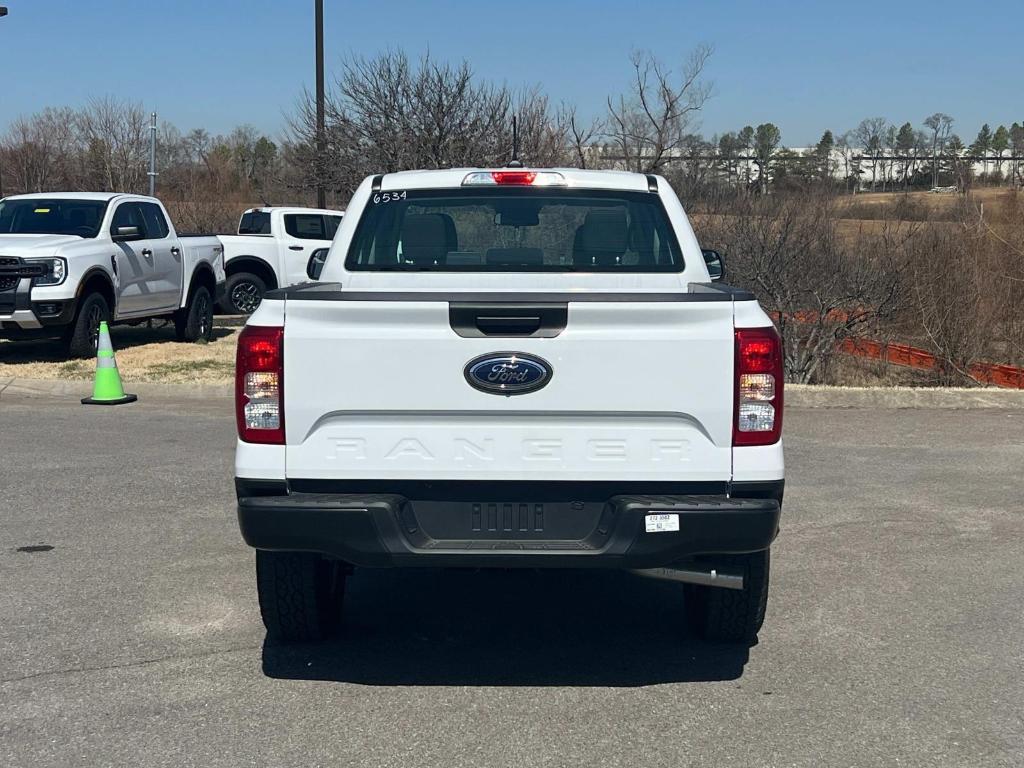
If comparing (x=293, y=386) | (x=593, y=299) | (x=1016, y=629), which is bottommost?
(x=1016, y=629)

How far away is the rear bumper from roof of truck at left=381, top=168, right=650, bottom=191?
197 centimetres

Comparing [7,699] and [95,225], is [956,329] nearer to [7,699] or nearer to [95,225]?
[95,225]

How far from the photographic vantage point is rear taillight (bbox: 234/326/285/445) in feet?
13.4

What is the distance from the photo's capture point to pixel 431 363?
4082 millimetres

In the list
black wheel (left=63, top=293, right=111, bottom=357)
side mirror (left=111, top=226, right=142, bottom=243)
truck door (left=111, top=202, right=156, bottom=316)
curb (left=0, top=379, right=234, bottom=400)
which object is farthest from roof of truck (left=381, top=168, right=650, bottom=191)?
truck door (left=111, top=202, right=156, bottom=316)

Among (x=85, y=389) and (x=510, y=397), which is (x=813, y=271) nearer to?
(x=85, y=389)

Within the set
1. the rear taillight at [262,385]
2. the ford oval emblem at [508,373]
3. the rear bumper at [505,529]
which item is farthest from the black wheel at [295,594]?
the ford oval emblem at [508,373]

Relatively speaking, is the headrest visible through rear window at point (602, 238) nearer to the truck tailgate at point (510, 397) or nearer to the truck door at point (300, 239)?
the truck tailgate at point (510, 397)

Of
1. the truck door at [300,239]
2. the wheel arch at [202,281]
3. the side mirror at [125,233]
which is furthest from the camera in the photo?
the truck door at [300,239]

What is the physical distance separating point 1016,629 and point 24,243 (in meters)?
11.4

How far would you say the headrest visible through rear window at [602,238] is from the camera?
18.1ft

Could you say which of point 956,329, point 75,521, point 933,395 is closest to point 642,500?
point 75,521

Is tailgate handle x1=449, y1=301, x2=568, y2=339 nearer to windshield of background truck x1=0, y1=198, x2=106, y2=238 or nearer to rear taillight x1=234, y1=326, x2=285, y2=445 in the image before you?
rear taillight x1=234, y1=326, x2=285, y2=445

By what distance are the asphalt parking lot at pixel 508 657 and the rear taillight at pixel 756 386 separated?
101 centimetres
